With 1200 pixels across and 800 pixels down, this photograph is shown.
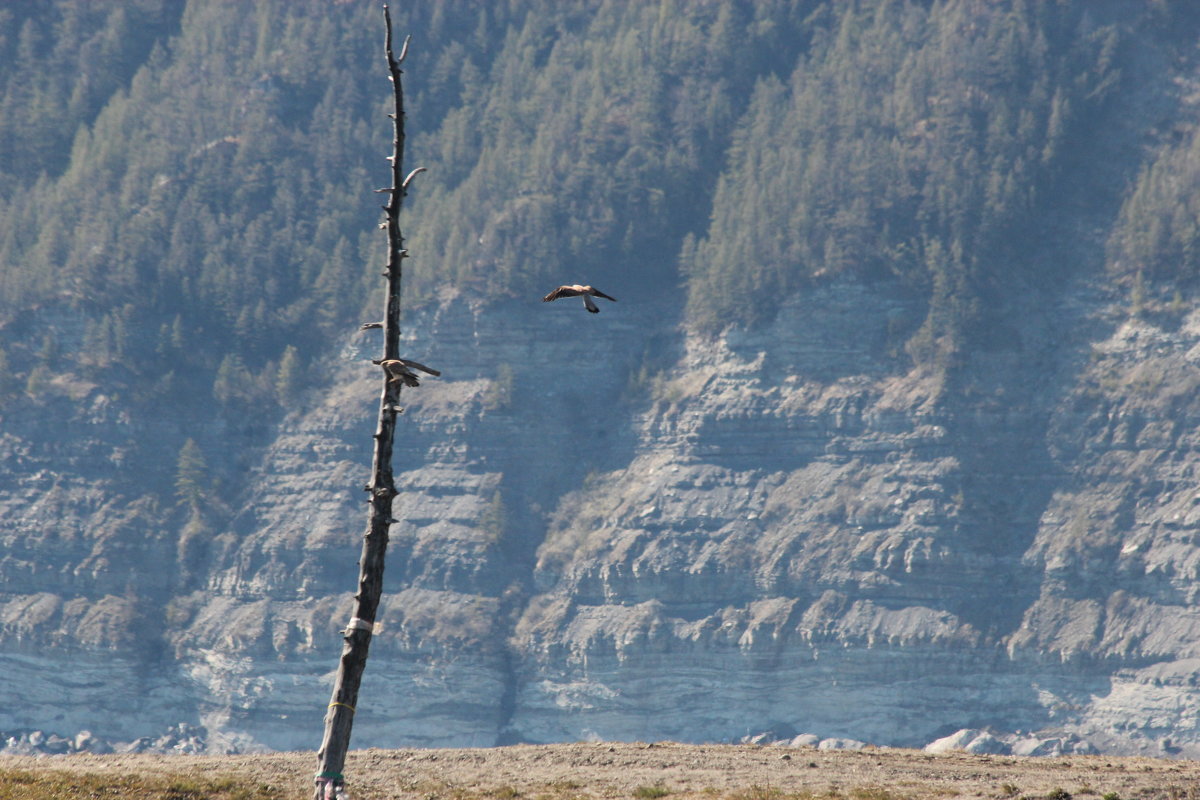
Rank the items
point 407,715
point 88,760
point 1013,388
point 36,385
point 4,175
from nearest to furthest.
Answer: point 88,760
point 407,715
point 1013,388
point 36,385
point 4,175

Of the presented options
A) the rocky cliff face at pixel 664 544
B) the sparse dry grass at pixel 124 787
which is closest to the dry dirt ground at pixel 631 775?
the sparse dry grass at pixel 124 787

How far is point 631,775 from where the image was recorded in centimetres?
3231

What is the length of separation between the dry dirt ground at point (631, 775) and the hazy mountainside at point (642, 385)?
83.8 meters

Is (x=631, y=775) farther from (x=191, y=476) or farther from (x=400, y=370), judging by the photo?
(x=191, y=476)

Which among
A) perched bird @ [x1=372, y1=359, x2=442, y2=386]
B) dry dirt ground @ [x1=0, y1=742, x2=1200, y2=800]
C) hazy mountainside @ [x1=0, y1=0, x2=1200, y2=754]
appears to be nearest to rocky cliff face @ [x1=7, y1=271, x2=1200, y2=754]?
hazy mountainside @ [x1=0, y1=0, x2=1200, y2=754]

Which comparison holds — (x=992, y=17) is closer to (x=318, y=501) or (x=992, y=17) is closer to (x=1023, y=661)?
(x=1023, y=661)

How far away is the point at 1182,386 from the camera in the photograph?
427 feet

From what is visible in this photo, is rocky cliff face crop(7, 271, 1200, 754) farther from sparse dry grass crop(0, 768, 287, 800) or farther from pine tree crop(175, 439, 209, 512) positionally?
sparse dry grass crop(0, 768, 287, 800)

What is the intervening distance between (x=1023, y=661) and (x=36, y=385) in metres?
98.9

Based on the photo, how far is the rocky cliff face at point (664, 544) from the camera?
401 ft

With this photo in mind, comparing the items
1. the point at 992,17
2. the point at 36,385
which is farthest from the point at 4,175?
the point at 992,17

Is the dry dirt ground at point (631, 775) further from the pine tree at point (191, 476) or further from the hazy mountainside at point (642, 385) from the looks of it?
the pine tree at point (191, 476)

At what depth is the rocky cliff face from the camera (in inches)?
4818

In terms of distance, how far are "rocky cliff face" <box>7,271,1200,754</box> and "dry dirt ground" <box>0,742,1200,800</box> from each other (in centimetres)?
8325
